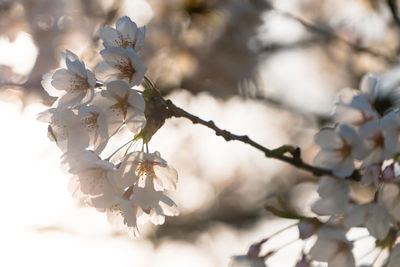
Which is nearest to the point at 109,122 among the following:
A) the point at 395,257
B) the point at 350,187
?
the point at 350,187

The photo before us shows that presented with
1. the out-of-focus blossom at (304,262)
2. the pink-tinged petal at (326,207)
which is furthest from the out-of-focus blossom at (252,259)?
the pink-tinged petal at (326,207)

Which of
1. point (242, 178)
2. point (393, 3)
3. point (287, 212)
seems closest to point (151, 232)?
point (242, 178)

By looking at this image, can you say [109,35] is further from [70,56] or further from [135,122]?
[135,122]

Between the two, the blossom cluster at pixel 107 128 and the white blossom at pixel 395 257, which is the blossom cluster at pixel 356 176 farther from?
the blossom cluster at pixel 107 128

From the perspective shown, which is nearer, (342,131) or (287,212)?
(342,131)

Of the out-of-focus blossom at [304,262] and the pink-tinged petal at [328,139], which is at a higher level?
the pink-tinged petal at [328,139]

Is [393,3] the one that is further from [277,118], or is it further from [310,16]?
[310,16]

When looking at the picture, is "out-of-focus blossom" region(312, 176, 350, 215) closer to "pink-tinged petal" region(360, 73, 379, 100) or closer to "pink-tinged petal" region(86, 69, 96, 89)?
"pink-tinged petal" region(360, 73, 379, 100)
